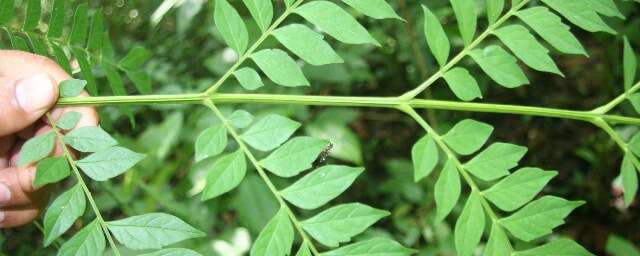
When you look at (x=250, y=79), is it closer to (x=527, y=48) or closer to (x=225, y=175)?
(x=225, y=175)

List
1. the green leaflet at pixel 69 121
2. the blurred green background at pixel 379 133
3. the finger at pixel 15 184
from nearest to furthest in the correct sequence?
the green leaflet at pixel 69 121
the finger at pixel 15 184
the blurred green background at pixel 379 133

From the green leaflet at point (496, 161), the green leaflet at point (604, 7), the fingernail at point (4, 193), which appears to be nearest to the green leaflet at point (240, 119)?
the green leaflet at point (496, 161)

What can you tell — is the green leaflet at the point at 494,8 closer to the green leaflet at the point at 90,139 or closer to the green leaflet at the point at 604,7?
the green leaflet at the point at 604,7

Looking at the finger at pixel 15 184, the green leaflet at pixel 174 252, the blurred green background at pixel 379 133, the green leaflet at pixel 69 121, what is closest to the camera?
the green leaflet at pixel 174 252

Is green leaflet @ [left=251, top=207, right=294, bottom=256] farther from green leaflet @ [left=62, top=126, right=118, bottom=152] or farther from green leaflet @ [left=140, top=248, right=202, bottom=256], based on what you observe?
green leaflet @ [left=62, top=126, right=118, bottom=152]

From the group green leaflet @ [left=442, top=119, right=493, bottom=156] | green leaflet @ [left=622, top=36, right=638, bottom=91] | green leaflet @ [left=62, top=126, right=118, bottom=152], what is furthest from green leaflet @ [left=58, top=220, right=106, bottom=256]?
green leaflet @ [left=622, top=36, right=638, bottom=91]

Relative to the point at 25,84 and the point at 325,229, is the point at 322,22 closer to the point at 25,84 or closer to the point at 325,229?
the point at 325,229

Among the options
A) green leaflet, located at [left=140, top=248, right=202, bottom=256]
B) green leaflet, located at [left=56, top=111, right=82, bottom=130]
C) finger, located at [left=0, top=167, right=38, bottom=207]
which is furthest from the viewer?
finger, located at [left=0, top=167, right=38, bottom=207]
